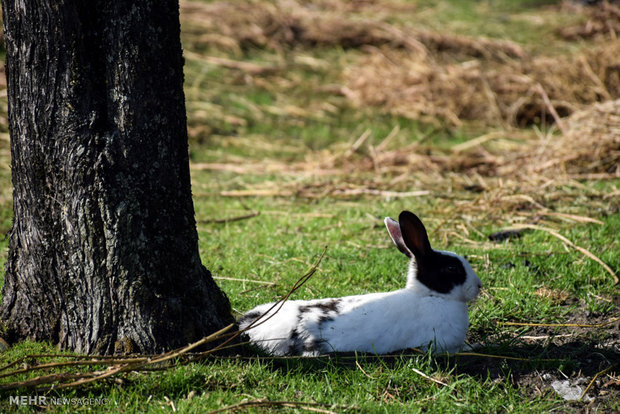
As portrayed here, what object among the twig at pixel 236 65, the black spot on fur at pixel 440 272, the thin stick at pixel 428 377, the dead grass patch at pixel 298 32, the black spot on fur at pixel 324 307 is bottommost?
the thin stick at pixel 428 377

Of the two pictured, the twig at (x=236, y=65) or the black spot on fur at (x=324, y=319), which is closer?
the black spot on fur at (x=324, y=319)

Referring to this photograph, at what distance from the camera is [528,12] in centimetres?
1477

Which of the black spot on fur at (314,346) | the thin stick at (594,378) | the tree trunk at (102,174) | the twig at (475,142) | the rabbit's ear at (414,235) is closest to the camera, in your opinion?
the tree trunk at (102,174)

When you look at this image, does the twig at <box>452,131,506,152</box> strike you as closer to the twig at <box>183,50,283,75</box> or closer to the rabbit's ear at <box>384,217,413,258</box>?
the twig at <box>183,50,283,75</box>

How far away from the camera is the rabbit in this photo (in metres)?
3.65

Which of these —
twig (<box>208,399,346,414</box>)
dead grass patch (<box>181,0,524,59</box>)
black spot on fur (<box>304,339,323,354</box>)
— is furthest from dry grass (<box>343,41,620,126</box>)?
twig (<box>208,399,346,414</box>)

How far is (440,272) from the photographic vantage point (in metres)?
4.00

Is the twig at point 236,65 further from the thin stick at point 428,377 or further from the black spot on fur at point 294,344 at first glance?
the thin stick at point 428,377

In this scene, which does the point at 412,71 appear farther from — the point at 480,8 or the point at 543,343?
the point at 543,343

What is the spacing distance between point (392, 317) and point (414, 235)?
1.74ft

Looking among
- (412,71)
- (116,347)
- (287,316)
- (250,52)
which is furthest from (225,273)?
(250,52)

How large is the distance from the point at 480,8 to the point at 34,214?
44.4 ft

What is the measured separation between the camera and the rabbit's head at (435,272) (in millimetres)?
3957

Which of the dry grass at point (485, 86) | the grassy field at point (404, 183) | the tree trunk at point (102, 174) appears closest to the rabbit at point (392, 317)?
the grassy field at point (404, 183)
